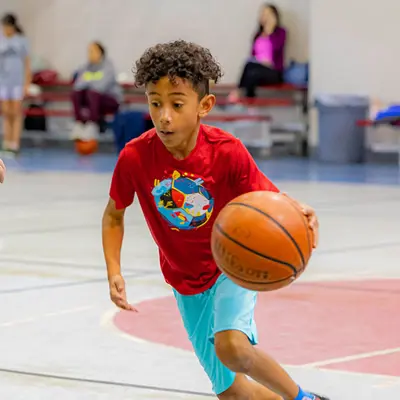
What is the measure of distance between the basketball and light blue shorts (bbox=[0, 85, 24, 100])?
1474cm

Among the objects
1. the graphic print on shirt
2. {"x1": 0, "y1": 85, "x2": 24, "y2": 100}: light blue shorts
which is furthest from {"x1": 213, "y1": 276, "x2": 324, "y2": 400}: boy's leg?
{"x1": 0, "y1": 85, "x2": 24, "y2": 100}: light blue shorts

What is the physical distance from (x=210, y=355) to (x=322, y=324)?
157cm

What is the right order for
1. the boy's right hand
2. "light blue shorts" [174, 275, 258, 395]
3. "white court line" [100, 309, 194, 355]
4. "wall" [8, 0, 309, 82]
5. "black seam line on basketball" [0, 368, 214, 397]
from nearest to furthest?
"light blue shorts" [174, 275, 258, 395] → the boy's right hand → "black seam line on basketball" [0, 368, 214, 397] → "white court line" [100, 309, 194, 355] → "wall" [8, 0, 309, 82]

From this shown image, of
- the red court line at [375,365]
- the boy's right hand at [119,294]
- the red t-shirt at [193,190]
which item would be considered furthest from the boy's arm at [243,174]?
the red court line at [375,365]

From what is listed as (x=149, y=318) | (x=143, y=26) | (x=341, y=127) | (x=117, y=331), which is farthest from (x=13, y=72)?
(x=117, y=331)

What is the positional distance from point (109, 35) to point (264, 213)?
17728 mm

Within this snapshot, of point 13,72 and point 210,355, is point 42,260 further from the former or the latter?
point 13,72

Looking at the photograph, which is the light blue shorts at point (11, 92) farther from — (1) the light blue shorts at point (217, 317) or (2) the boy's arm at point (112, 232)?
(1) the light blue shorts at point (217, 317)

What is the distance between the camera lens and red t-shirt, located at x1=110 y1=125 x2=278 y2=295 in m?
3.51

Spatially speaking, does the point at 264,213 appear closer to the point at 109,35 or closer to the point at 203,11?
the point at 203,11

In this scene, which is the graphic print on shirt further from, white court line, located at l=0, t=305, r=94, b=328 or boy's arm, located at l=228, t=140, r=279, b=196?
white court line, located at l=0, t=305, r=94, b=328

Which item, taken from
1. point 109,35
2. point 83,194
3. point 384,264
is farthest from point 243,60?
point 384,264

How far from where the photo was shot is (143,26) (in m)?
20.1

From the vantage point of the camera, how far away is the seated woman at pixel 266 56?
17594 mm
